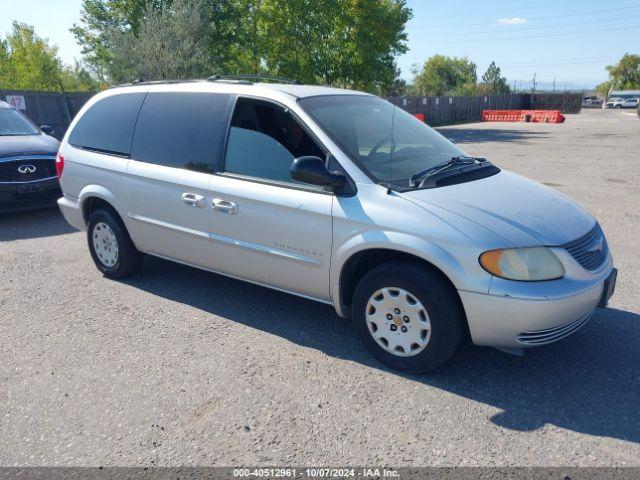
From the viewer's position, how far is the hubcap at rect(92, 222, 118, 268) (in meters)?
5.39

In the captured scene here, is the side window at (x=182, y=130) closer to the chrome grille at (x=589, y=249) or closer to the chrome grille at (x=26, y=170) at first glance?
the chrome grille at (x=589, y=249)

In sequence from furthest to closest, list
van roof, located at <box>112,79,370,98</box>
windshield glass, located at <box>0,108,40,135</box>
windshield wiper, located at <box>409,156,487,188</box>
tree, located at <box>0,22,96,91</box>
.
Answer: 1. tree, located at <box>0,22,96,91</box>
2. windshield glass, located at <box>0,108,40,135</box>
3. van roof, located at <box>112,79,370,98</box>
4. windshield wiper, located at <box>409,156,487,188</box>

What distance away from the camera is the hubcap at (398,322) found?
349 centimetres

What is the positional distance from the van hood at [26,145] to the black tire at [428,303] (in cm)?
687

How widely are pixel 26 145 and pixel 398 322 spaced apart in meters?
7.41

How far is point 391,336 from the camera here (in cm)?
364

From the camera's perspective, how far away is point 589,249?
3.59 m

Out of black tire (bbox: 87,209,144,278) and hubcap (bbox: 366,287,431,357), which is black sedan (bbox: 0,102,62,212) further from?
hubcap (bbox: 366,287,431,357)

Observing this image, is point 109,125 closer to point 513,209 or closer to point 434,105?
point 513,209

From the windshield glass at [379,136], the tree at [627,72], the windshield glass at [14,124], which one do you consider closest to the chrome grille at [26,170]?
the windshield glass at [14,124]

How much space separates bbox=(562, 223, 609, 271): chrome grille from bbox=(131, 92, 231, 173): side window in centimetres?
264

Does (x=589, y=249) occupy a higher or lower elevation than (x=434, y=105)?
lower

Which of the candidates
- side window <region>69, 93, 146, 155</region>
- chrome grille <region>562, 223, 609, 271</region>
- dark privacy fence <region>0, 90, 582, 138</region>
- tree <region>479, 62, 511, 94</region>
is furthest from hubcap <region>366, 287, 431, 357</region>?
tree <region>479, 62, 511, 94</region>

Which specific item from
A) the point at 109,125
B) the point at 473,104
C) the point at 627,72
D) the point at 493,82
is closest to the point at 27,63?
the point at 473,104
